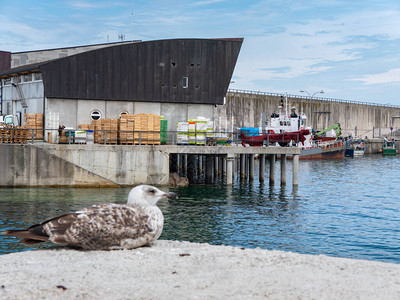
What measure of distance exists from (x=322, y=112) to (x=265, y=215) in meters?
92.7

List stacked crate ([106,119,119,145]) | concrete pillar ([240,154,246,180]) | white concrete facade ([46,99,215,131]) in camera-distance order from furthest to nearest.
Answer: concrete pillar ([240,154,246,180]) < white concrete facade ([46,99,215,131]) < stacked crate ([106,119,119,145])

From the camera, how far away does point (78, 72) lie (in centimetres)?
3809

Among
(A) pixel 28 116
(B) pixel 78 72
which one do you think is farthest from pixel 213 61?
(A) pixel 28 116

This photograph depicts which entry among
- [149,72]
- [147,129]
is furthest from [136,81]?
[147,129]

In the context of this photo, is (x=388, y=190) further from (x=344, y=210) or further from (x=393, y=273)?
(x=393, y=273)

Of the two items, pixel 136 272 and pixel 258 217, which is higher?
pixel 136 272

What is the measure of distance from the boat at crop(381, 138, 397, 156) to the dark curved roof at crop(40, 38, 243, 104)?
8161 cm

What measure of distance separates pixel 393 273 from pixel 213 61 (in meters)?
33.8

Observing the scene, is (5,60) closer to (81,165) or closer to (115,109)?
(115,109)

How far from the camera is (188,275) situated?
8281 millimetres

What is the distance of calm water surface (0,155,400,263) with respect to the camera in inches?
703

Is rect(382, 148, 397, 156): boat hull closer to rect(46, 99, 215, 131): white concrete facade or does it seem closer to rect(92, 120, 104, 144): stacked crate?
rect(46, 99, 215, 131): white concrete facade

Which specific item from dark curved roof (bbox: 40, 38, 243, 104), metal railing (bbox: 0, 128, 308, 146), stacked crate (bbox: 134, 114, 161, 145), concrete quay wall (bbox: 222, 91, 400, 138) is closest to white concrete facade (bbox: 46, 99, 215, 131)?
dark curved roof (bbox: 40, 38, 243, 104)

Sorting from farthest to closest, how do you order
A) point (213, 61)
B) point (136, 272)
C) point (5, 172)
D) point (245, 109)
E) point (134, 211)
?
1. point (245, 109)
2. point (213, 61)
3. point (5, 172)
4. point (134, 211)
5. point (136, 272)
